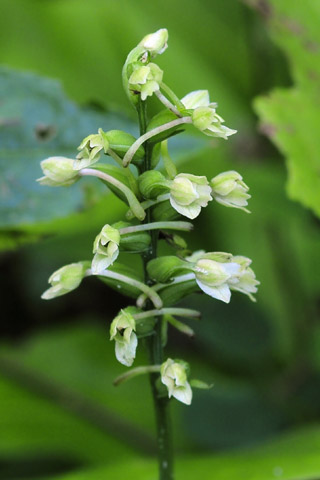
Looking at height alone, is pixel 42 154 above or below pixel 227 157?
below

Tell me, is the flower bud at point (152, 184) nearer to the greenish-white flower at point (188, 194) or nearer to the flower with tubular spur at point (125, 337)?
the greenish-white flower at point (188, 194)

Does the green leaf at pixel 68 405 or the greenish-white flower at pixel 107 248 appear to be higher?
the green leaf at pixel 68 405

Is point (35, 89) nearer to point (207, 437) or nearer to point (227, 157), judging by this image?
point (207, 437)

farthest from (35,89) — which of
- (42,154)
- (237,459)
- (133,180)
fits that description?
(237,459)

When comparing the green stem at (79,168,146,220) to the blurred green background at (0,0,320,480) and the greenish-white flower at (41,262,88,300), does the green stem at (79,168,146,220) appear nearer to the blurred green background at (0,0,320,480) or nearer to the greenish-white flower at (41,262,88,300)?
the greenish-white flower at (41,262,88,300)

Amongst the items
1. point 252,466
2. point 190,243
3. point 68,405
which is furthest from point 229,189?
point 190,243

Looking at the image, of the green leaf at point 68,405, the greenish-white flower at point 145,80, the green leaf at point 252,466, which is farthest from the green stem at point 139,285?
the green leaf at point 68,405

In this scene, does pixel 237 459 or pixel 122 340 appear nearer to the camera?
pixel 122 340

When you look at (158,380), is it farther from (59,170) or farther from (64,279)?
(59,170)

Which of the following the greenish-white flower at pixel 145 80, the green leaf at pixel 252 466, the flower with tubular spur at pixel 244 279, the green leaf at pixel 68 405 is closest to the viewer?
the greenish-white flower at pixel 145 80
